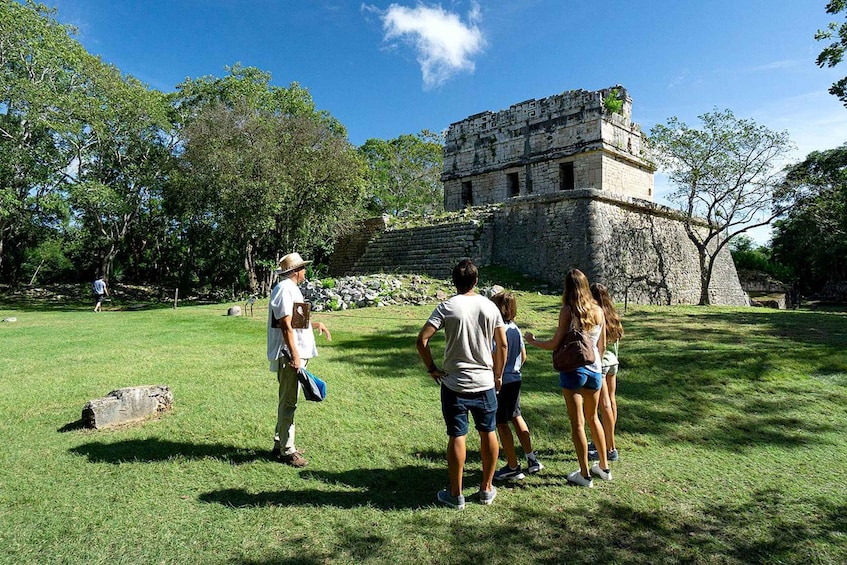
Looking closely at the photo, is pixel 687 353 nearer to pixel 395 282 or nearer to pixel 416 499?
pixel 416 499

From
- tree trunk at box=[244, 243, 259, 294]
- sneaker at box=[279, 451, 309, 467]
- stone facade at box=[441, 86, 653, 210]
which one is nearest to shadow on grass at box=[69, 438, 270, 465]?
sneaker at box=[279, 451, 309, 467]

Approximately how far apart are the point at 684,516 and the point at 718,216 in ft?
54.7

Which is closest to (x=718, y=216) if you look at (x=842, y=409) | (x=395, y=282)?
(x=395, y=282)

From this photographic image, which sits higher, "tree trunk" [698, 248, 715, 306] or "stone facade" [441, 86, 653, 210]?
"stone facade" [441, 86, 653, 210]

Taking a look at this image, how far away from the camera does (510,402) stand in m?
3.42

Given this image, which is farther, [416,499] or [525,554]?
[416,499]

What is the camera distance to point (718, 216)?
1656cm

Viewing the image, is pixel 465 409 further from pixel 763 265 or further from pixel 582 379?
pixel 763 265

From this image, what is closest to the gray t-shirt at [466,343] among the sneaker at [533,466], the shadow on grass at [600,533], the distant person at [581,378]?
the distant person at [581,378]

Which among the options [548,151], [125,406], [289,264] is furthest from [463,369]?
[548,151]

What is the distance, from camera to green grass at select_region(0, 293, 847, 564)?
262 centimetres

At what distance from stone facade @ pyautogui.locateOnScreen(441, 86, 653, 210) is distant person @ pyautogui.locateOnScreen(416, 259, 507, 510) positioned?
15.3 meters

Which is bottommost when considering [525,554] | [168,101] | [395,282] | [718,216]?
[525,554]

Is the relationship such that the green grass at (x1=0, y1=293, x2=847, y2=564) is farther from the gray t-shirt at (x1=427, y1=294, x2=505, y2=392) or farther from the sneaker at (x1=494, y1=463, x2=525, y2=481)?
the gray t-shirt at (x1=427, y1=294, x2=505, y2=392)
